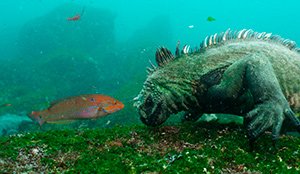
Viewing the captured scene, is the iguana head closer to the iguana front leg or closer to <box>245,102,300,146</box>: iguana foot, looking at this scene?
the iguana front leg

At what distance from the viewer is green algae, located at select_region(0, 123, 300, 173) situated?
334cm

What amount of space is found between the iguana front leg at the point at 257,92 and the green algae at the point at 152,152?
295 millimetres

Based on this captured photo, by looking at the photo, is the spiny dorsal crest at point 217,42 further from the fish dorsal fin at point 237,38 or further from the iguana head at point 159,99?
the iguana head at point 159,99

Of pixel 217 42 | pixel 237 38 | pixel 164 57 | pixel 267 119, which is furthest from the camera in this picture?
pixel 237 38

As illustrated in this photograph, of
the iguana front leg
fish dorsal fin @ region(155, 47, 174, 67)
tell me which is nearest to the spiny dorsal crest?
fish dorsal fin @ region(155, 47, 174, 67)

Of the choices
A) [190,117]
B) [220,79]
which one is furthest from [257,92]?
[190,117]

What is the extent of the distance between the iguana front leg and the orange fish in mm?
2239

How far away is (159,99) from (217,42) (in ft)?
5.09

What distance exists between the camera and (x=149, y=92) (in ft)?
15.4

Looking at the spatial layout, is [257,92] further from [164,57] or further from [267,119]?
[164,57]

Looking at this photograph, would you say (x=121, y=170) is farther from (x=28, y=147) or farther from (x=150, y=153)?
(x=28, y=147)

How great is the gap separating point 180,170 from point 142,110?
157 centimetres

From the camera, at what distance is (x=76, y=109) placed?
576 cm

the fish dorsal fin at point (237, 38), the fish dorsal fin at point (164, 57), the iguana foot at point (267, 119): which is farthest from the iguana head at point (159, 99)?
the iguana foot at point (267, 119)
